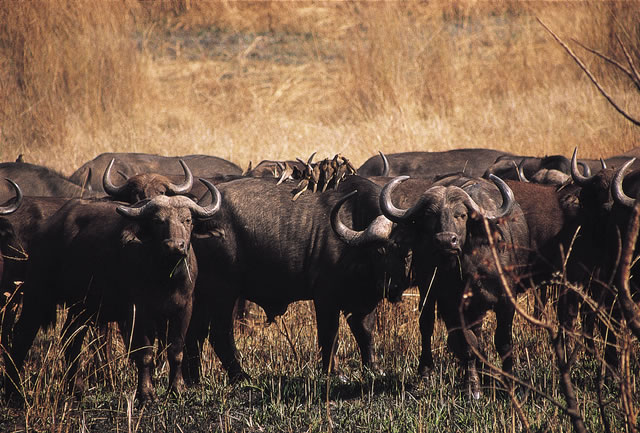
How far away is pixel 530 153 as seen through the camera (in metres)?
18.2

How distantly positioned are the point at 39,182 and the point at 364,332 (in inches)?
238

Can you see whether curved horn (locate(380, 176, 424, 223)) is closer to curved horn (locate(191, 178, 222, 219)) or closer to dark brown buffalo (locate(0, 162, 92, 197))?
curved horn (locate(191, 178, 222, 219))

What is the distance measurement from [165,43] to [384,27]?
27.4 ft

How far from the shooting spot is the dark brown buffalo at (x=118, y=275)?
579 centimetres

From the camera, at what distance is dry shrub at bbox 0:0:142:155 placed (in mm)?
21203

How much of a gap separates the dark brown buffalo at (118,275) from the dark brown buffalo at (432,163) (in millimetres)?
7616

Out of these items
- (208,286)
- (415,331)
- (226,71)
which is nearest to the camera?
(208,286)

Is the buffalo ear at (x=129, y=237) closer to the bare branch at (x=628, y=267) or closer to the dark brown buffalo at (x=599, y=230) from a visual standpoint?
the dark brown buffalo at (x=599, y=230)

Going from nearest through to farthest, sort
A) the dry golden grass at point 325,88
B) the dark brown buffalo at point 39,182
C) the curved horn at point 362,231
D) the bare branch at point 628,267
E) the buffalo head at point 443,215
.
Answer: the bare branch at point 628,267
the buffalo head at point 443,215
the curved horn at point 362,231
the dark brown buffalo at point 39,182
the dry golden grass at point 325,88

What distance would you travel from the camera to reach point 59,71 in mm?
21984

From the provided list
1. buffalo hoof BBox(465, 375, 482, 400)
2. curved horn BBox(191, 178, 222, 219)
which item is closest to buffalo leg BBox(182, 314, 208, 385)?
curved horn BBox(191, 178, 222, 219)

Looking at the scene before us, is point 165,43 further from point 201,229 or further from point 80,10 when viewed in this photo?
point 201,229

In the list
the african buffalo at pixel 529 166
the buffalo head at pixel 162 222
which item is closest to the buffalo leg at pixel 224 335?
the buffalo head at pixel 162 222

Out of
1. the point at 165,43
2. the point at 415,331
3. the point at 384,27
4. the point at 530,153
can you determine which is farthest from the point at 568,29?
the point at 415,331
